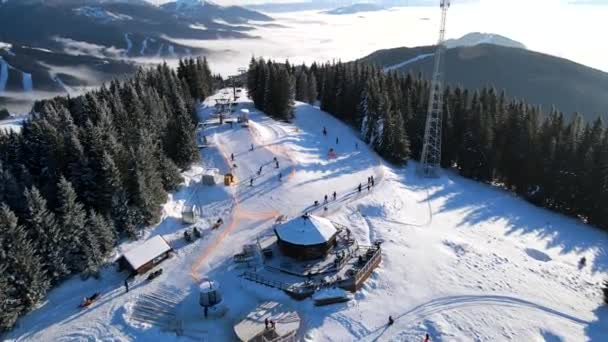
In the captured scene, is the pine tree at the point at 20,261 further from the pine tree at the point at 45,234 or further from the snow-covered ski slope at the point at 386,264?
the snow-covered ski slope at the point at 386,264

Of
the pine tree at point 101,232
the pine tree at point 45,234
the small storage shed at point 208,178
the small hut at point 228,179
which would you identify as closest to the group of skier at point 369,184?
the small hut at point 228,179

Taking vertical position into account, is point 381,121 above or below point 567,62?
below

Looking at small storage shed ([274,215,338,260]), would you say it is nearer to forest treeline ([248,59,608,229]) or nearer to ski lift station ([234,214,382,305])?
ski lift station ([234,214,382,305])

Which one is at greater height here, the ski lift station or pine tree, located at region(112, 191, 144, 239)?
pine tree, located at region(112, 191, 144, 239)

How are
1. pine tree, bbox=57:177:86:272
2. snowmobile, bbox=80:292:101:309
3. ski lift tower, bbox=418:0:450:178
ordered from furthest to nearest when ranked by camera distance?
ski lift tower, bbox=418:0:450:178 < pine tree, bbox=57:177:86:272 < snowmobile, bbox=80:292:101:309

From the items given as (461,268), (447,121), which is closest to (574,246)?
(461,268)

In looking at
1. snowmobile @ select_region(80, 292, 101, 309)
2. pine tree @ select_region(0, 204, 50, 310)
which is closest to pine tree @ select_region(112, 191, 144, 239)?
snowmobile @ select_region(80, 292, 101, 309)

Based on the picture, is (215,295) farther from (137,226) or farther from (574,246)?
Result: (574,246)
